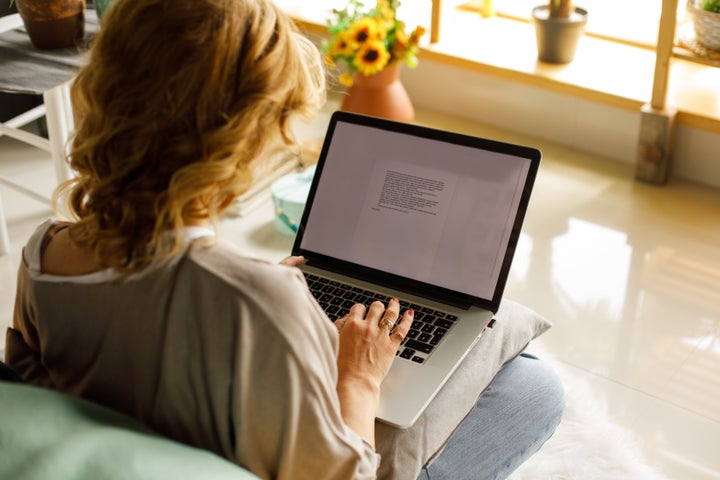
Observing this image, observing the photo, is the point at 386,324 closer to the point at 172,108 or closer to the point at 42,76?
the point at 172,108

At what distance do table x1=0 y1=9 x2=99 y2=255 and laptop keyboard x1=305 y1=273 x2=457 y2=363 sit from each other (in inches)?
32.1

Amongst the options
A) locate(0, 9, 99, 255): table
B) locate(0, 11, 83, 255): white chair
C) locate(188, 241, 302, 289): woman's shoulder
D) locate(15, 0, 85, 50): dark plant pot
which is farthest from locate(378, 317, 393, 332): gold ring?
locate(15, 0, 85, 50): dark plant pot

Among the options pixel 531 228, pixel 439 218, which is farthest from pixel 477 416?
pixel 531 228

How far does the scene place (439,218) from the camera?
1349 millimetres

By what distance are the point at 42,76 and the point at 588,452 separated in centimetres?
142

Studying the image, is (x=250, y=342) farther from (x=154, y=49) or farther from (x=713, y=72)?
(x=713, y=72)

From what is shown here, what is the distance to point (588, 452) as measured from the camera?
70.9 inches

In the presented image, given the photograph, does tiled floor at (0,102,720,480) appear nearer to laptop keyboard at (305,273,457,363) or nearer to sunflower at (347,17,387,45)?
sunflower at (347,17,387,45)

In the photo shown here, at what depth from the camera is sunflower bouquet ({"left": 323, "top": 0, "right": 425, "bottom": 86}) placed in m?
2.55

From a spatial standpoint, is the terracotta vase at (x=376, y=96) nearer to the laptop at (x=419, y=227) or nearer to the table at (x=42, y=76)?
the table at (x=42, y=76)

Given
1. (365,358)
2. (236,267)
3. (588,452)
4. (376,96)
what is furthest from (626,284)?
(236,267)

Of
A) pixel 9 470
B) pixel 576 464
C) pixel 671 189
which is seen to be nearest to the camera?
pixel 9 470

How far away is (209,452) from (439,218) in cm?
61

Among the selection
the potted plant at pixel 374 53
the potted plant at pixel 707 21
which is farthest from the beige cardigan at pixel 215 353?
the potted plant at pixel 707 21
